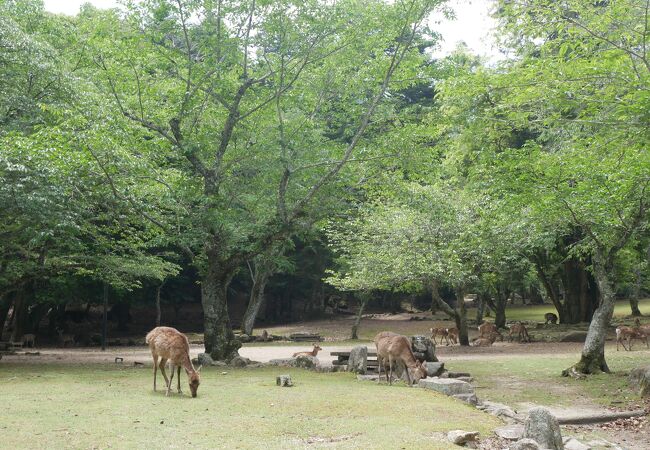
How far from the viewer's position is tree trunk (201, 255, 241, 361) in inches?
680

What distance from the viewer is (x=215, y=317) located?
17328 millimetres

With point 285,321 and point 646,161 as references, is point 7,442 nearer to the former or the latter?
point 646,161

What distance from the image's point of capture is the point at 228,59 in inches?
636

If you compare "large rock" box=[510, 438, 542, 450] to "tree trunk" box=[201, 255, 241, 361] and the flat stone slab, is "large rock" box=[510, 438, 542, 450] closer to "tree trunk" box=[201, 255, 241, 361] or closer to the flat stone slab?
the flat stone slab

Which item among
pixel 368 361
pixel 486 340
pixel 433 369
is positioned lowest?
pixel 433 369

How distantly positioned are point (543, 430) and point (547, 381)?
694 cm

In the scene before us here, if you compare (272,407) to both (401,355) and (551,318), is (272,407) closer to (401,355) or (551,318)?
(401,355)

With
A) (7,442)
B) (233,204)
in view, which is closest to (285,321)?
(233,204)

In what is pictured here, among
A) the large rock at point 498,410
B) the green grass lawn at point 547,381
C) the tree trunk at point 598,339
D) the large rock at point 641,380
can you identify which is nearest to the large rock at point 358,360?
the green grass lawn at point 547,381

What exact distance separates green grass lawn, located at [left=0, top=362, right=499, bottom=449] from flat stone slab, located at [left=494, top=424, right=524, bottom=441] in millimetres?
195

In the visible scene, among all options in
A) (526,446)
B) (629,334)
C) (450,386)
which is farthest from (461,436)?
(629,334)

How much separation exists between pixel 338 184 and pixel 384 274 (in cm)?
713

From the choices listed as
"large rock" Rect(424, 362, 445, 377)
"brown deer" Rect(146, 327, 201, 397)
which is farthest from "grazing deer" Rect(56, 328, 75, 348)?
"large rock" Rect(424, 362, 445, 377)

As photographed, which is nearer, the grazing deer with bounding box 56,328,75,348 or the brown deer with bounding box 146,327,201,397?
the brown deer with bounding box 146,327,201,397
